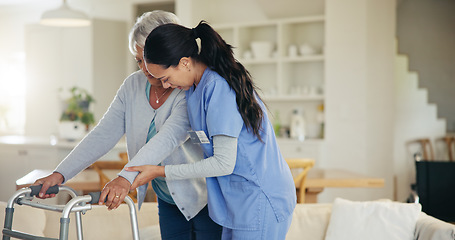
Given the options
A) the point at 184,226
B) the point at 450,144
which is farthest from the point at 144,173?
the point at 450,144

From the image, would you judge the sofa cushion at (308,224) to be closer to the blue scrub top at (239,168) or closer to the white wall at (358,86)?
the blue scrub top at (239,168)

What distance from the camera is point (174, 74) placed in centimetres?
158

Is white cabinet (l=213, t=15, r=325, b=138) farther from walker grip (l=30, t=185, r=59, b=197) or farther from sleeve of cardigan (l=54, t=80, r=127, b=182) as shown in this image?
walker grip (l=30, t=185, r=59, b=197)

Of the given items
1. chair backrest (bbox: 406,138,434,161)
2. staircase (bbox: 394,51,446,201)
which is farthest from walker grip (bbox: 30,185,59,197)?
chair backrest (bbox: 406,138,434,161)

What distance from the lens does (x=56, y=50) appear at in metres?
7.22

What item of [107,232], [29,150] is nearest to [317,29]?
[29,150]

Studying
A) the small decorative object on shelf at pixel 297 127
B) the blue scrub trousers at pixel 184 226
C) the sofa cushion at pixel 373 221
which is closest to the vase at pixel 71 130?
the small decorative object on shelf at pixel 297 127

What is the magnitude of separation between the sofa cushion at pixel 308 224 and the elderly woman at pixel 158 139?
3.24 ft

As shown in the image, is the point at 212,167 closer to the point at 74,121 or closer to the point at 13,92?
the point at 74,121

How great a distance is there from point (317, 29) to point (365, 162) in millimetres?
1646

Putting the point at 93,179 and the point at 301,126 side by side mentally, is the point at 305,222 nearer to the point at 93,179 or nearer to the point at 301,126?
the point at 93,179

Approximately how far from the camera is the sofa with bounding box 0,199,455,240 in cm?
248

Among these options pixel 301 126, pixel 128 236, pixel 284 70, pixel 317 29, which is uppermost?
pixel 317 29

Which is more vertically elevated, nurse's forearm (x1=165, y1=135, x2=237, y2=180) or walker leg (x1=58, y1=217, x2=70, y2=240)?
nurse's forearm (x1=165, y1=135, x2=237, y2=180)
